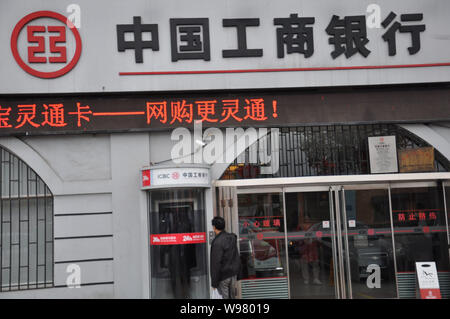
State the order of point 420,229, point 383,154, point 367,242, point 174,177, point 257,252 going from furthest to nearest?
point 383,154 → point 420,229 → point 367,242 → point 257,252 → point 174,177

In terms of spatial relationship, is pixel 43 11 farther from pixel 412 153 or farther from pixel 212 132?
pixel 412 153

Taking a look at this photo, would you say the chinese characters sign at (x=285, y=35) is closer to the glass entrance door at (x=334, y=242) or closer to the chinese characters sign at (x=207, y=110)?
the chinese characters sign at (x=207, y=110)

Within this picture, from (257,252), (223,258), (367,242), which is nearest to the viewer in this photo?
(223,258)

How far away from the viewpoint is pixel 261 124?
9.26m

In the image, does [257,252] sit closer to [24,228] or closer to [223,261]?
[223,261]

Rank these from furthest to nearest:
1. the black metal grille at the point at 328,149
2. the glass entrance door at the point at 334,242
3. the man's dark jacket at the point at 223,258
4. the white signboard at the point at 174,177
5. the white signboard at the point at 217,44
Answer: the black metal grille at the point at 328,149
the glass entrance door at the point at 334,242
the white signboard at the point at 217,44
the white signboard at the point at 174,177
the man's dark jacket at the point at 223,258

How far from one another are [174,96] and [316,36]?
3.01 metres

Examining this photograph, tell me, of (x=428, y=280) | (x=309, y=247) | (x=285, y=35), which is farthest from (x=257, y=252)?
(x=285, y=35)

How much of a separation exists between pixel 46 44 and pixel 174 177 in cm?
351

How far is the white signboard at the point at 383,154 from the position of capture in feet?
31.4

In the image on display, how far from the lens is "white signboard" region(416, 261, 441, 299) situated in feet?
28.8

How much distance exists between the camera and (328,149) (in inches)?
380

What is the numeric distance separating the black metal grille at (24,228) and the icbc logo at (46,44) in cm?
173

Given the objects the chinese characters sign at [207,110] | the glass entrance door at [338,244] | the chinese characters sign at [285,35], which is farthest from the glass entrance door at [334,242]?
the chinese characters sign at [285,35]
